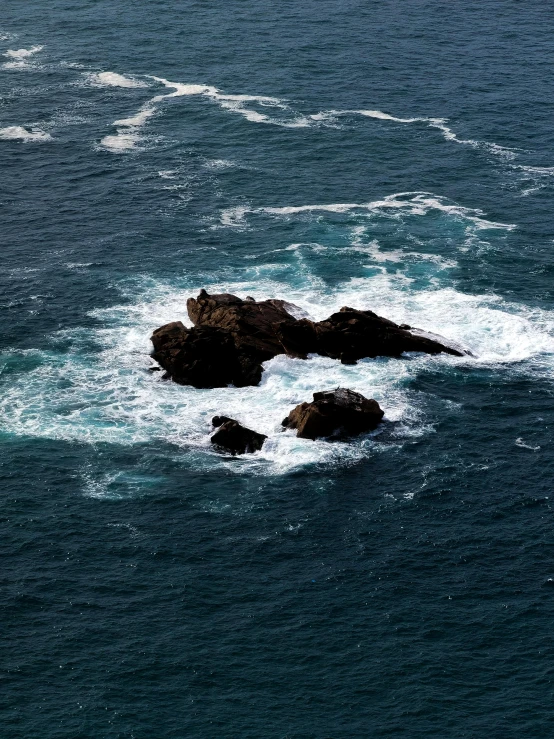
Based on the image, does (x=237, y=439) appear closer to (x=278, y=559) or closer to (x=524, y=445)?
(x=278, y=559)

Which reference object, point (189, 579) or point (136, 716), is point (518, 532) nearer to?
point (189, 579)

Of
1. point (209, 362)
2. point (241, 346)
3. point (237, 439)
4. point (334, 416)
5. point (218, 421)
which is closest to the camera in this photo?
point (237, 439)

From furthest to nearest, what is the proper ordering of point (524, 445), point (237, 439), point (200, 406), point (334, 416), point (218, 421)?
point (200, 406), point (218, 421), point (524, 445), point (334, 416), point (237, 439)

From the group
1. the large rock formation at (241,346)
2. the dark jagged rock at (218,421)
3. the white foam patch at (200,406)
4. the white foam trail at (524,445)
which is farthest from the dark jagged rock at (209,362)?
the white foam trail at (524,445)

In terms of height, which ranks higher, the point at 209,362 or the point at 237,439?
the point at 209,362

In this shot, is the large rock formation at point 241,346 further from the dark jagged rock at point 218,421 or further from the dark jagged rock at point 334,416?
the dark jagged rock at point 334,416

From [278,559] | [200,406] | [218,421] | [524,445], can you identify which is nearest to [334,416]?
[218,421]

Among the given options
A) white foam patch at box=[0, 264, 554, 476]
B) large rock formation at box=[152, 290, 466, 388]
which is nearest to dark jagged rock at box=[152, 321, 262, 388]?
large rock formation at box=[152, 290, 466, 388]
